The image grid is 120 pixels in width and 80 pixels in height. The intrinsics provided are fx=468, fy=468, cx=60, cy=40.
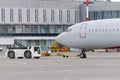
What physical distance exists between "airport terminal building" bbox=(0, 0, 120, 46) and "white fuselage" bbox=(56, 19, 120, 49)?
70.7m

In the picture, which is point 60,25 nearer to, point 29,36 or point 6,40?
point 29,36

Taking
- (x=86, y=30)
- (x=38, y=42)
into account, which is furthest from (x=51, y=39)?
(x=86, y=30)

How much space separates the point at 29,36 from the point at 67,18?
442 inches

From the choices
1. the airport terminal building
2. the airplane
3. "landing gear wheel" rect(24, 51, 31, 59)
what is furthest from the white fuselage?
the airport terminal building

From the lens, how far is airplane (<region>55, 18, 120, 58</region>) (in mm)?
49281

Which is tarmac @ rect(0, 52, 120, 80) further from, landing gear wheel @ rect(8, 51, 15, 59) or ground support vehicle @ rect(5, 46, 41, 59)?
landing gear wheel @ rect(8, 51, 15, 59)

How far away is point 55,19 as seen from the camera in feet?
410

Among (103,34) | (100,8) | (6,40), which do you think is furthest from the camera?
(100,8)

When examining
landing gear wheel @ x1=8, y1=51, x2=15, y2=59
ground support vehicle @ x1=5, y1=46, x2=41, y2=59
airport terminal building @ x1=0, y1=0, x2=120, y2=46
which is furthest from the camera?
airport terminal building @ x1=0, y1=0, x2=120, y2=46

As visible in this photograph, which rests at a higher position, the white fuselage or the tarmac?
the white fuselage

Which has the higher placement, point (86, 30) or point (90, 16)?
point (90, 16)

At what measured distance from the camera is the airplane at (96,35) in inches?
1940

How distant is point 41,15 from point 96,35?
74.3m

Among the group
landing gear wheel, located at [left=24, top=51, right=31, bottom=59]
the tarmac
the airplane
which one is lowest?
the tarmac
